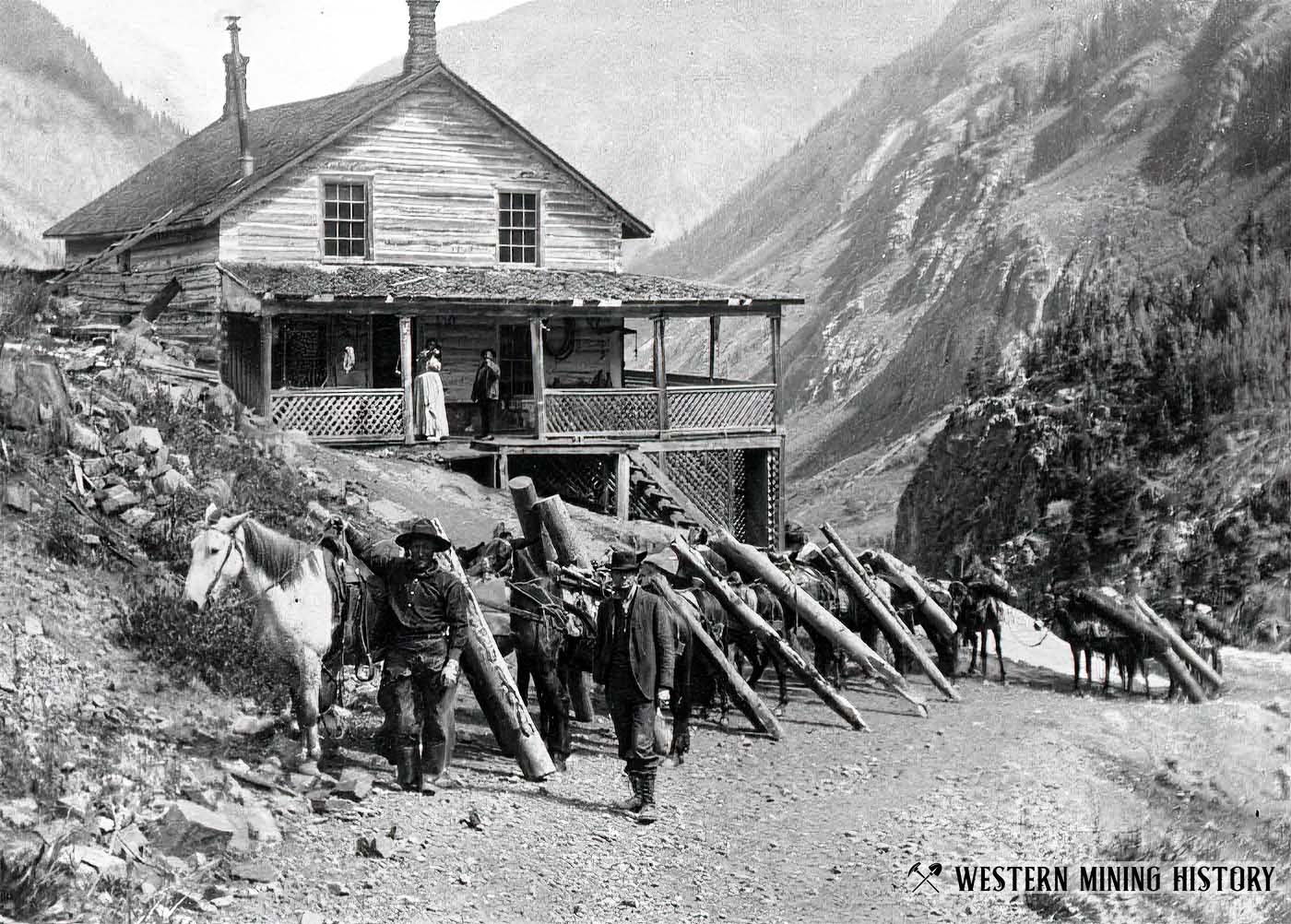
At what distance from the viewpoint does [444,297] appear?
24672 millimetres

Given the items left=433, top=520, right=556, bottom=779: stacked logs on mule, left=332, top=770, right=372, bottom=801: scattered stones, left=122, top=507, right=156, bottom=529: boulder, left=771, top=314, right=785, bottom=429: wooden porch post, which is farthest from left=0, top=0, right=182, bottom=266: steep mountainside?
left=332, top=770, right=372, bottom=801: scattered stones

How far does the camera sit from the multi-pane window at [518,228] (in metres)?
29.0

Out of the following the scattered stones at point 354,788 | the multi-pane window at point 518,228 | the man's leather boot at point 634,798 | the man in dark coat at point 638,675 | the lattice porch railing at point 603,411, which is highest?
the multi-pane window at point 518,228

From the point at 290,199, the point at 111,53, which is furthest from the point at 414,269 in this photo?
the point at 111,53

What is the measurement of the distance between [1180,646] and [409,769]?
34.3 ft

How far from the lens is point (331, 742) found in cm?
1166

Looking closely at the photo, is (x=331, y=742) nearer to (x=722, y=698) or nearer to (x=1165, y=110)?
(x=722, y=698)

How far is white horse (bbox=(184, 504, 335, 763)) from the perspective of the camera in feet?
34.0

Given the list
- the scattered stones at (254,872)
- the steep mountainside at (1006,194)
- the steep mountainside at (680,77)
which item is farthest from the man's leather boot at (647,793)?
the steep mountainside at (680,77)

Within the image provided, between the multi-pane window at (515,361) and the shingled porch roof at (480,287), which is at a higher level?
the shingled porch roof at (480,287)

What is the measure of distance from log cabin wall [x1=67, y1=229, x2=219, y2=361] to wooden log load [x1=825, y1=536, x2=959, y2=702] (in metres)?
13.1

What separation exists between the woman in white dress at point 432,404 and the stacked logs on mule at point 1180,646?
11392 millimetres

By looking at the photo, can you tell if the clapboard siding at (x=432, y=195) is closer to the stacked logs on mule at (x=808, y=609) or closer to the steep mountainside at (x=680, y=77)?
the stacked logs on mule at (x=808, y=609)

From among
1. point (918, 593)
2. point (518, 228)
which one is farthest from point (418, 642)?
point (518, 228)
